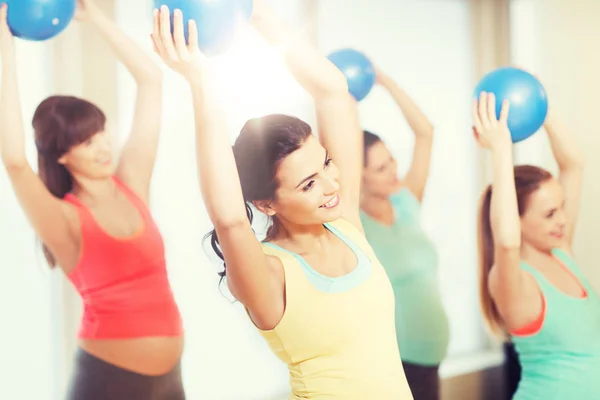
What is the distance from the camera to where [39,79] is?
1414mm

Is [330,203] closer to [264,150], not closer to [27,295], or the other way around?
[264,150]

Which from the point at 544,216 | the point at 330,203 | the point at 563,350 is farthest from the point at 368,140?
the point at 563,350

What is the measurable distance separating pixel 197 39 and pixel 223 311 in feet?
2.38

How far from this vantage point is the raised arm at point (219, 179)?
3.76 ft

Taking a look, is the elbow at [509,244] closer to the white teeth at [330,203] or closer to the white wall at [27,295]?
the white teeth at [330,203]

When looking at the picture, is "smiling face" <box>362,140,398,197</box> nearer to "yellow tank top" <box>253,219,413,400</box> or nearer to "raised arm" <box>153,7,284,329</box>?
"yellow tank top" <box>253,219,413,400</box>

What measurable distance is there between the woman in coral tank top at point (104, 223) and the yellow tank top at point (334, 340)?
323 millimetres

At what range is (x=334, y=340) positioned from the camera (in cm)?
129

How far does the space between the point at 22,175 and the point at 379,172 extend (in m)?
1.04

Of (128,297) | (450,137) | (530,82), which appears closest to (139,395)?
(128,297)

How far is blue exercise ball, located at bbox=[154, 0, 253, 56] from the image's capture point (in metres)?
1.22

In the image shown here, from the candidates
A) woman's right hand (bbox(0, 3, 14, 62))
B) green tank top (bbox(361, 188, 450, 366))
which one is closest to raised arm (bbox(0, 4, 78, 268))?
woman's right hand (bbox(0, 3, 14, 62))

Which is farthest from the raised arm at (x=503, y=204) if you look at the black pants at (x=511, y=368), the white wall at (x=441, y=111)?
the black pants at (x=511, y=368)

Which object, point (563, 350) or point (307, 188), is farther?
point (563, 350)
